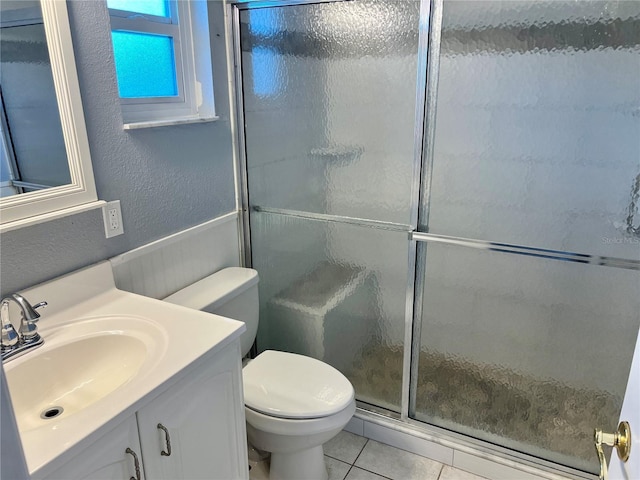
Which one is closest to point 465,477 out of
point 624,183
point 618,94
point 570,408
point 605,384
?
point 570,408

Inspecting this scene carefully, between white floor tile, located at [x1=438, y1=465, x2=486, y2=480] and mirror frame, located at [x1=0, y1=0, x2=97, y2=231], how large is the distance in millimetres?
1622

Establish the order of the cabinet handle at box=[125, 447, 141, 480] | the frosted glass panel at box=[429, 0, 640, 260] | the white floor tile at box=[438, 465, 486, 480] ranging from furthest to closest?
the white floor tile at box=[438, 465, 486, 480]
the frosted glass panel at box=[429, 0, 640, 260]
the cabinet handle at box=[125, 447, 141, 480]

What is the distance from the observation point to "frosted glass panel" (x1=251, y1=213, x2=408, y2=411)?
190cm

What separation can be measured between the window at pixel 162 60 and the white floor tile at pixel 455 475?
1677mm

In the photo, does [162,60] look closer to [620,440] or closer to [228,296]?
[228,296]

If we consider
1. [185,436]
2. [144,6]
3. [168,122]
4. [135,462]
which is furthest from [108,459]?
[144,6]

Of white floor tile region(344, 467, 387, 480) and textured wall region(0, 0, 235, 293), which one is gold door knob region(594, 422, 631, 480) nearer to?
white floor tile region(344, 467, 387, 480)

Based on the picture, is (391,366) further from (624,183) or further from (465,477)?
(624,183)

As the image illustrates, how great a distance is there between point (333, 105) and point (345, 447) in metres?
1.42

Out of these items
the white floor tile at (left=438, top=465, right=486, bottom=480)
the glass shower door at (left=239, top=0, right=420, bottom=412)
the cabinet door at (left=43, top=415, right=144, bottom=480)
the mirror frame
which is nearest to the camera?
the cabinet door at (left=43, top=415, right=144, bottom=480)

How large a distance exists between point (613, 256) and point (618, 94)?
488 mm

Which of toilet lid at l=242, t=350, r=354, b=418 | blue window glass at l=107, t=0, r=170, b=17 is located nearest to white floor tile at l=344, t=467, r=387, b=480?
toilet lid at l=242, t=350, r=354, b=418

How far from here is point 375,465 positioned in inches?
75.8

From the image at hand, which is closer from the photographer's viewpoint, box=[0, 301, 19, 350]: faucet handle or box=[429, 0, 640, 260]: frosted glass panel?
box=[0, 301, 19, 350]: faucet handle
